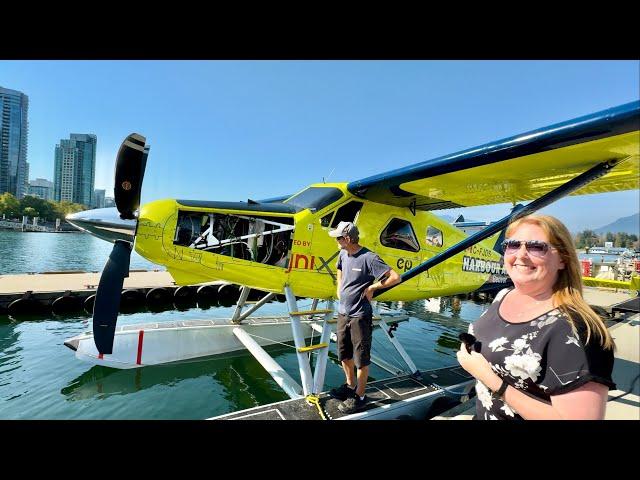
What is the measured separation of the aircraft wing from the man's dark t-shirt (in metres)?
1.56

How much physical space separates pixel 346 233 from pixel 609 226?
83.9 inches

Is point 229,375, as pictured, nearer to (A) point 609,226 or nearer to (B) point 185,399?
(B) point 185,399

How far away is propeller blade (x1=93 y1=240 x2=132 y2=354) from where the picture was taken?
3906 millimetres

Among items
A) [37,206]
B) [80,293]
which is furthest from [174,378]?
[37,206]

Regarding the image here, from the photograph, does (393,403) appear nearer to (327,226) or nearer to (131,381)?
(327,226)

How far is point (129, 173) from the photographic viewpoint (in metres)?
3.59

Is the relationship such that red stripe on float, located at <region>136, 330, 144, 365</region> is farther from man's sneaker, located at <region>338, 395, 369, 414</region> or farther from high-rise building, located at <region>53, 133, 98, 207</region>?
high-rise building, located at <region>53, 133, 98, 207</region>

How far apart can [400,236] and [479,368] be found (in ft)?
13.3

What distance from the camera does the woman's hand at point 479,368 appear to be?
1175mm

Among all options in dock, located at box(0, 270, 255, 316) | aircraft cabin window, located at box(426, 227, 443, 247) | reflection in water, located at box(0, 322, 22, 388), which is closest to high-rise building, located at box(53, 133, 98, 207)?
dock, located at box(0, 270, 255, 316)
